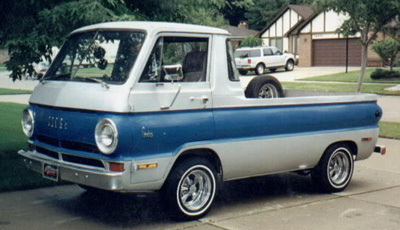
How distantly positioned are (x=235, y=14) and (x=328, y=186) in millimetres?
83654

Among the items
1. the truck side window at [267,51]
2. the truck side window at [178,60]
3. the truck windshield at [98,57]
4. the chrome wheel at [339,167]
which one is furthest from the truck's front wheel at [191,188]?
the truck side window at [267,51]

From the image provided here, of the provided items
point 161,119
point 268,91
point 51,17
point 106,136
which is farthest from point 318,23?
point 106,136

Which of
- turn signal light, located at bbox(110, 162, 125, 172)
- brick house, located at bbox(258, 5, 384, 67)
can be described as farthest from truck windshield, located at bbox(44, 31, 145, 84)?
brick house, located at bbox(258, 5, 384, 67)

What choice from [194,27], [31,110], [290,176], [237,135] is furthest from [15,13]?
[290,176]

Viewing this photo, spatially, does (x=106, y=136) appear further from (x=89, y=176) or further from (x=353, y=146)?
(x=353, y=146)

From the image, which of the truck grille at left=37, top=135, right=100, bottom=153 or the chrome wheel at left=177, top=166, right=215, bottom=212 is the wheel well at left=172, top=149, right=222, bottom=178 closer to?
the chrome wheel at left=177, top=166, right=215, bottom=212

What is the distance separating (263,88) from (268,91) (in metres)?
0.14

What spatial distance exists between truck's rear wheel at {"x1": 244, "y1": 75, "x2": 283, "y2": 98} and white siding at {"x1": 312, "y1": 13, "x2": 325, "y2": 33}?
1880 inches

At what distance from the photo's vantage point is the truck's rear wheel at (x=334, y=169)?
8477 millimetres

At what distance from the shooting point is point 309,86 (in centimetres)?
3272

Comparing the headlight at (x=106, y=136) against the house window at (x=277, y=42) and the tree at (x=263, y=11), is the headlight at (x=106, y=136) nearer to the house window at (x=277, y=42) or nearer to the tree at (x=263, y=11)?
the house window at (x=277, y=42)

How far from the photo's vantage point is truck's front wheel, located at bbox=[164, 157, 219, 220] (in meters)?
6.87

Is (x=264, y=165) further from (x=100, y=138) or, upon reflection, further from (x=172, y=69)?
(x=100, y=138)

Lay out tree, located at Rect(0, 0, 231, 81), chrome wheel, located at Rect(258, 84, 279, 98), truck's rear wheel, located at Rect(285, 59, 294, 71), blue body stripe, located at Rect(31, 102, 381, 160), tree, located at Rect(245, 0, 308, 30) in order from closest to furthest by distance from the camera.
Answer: blue body stripe, located at Rect(31, 102, 381, 160)
chrome wheel, located at Rect(258, 84, 279, 98)
tree, located at Rect(0, 0, 231, 81)
truck's rear wheel, located at Rect(285, 59, 294, 71)
tree, located at Rect(245, 0, 308, 30)
